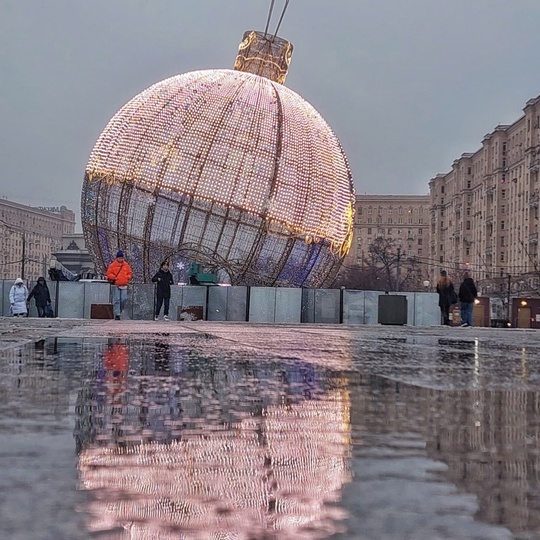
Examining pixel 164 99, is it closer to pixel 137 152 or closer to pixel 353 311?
pixel 137 152

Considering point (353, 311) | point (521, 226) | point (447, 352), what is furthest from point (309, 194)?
point (521, 226)

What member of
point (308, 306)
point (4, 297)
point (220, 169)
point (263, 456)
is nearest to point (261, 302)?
point (308, 306)

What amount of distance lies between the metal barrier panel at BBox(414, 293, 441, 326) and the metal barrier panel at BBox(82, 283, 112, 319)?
7.14m

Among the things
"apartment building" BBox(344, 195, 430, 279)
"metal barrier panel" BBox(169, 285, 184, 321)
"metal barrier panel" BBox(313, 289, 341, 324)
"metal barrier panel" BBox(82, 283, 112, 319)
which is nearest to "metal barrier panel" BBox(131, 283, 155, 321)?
"metal barrier panel" BBox(82, 283, 112, 319)

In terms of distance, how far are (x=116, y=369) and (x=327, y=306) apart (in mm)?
15121

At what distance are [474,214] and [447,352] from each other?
92401 mm

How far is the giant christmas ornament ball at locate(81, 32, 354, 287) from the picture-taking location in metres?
16.9

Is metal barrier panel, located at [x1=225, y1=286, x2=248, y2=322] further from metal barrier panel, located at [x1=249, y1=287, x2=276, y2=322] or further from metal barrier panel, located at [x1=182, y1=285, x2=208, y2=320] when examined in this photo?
metal barrier panel, located at [x1=182, y1=285, x2=208, y2=320]

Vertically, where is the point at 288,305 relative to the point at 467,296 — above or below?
below

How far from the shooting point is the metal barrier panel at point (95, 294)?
17172mm

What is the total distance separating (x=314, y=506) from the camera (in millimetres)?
1105

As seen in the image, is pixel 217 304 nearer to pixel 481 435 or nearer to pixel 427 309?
pixel 427 309

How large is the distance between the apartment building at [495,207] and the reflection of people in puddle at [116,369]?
198 ft

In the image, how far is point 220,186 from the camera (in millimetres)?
16797
